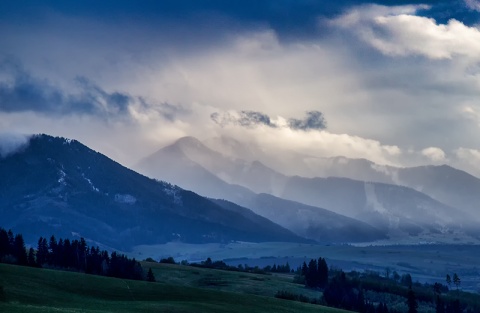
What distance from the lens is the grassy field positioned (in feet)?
428

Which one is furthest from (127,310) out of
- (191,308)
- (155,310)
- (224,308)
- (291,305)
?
(291,305)

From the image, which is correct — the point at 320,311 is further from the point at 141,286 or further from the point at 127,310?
the point at 127,310

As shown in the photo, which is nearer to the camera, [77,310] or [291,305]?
[77,310]

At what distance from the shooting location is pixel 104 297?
513 feet

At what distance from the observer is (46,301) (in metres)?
133

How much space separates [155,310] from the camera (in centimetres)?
13750

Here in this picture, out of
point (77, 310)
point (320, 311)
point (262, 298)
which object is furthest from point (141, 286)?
point (77, 310)

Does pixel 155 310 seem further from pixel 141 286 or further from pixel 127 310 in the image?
pixel 141 286

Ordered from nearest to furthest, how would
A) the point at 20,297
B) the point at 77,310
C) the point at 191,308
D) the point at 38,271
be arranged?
the point at 77,310 < the point at 20,297 < the point at 191,308 < the point at 38,271

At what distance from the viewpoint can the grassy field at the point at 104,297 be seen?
130 metres

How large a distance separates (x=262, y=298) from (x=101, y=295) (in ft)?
152

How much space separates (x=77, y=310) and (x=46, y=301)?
13944 millimetres

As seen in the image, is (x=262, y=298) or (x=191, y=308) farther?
(x=262, y=298)

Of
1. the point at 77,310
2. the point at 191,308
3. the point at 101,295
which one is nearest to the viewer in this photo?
the point at 77,310
